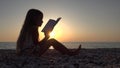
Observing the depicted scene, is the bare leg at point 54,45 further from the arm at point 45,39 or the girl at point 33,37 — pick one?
the arm at point 45,39

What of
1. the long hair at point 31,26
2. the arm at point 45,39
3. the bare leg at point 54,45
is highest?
the long hair at point 31,26

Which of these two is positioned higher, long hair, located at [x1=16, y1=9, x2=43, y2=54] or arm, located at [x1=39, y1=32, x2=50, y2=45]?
long hair, located at [x1=16, y1=9, x2=43, y2=54]

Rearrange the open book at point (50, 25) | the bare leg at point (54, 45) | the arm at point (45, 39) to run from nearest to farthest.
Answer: the open book at point (50, 25) < the arm at point (45, 39) < the bare leg at point (54, 45)

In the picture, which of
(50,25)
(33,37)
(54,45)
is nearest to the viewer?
(50,25)

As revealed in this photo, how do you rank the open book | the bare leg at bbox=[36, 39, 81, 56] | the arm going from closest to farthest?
the open book < the arm < the bare leg at bbox=[36, 39, 81, 56]

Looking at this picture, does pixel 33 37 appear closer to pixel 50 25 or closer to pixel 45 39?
pixel 45 39

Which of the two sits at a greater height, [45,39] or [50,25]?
[50,25]

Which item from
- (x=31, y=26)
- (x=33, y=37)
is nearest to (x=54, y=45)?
(x=33, y=37)

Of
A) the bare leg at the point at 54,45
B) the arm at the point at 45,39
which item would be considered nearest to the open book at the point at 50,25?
the arm at the point at 45,39

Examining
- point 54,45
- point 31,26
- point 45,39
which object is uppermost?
point 31,26

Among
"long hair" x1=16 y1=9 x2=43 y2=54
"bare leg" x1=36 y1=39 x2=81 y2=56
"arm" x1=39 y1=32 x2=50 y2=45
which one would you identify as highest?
"long hair" x1=16 y1=9 x2=43 y2=54

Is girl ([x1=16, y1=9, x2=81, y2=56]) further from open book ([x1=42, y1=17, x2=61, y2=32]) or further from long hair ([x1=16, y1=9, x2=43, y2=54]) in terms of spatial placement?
open book ([x1=42, y1=17, x2=61, y2=32])

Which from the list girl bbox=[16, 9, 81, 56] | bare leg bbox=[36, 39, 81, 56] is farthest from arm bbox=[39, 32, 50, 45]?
bare leg bbox=[36, 39, 81, 56]

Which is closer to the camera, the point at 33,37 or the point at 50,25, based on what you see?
the point at 50,25
